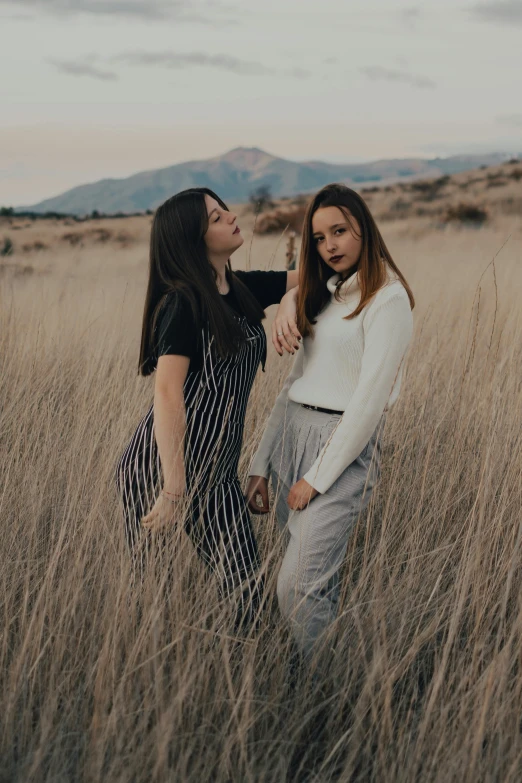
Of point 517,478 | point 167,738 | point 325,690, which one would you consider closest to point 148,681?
point 167,738

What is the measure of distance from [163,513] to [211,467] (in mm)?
226

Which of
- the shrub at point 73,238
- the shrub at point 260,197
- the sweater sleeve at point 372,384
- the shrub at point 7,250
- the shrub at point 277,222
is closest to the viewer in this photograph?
the sweater sleeve at point 372,384

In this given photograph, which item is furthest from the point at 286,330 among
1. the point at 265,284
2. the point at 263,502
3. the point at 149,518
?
the point at 149,518

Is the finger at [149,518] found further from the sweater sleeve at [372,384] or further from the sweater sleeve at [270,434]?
the sweater sleeve at [372,384]

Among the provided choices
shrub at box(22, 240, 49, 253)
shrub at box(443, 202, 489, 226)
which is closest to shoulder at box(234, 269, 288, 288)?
shrub at box(443, 202, 489, 226)

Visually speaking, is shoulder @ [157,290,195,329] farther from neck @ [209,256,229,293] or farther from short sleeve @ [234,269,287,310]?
short sleeve @ [234,269,287,310]

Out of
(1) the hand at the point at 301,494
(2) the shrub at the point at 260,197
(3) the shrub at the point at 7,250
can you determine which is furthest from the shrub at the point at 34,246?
(1) the hand at the point at 301,494

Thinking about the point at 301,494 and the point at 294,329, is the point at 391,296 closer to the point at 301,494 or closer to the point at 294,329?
the point at 294,329

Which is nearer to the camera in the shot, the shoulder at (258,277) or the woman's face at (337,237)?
the woman's face at (337,237)

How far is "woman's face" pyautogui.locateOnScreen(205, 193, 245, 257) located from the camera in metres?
2.15

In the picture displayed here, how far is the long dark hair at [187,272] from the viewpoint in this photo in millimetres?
2064

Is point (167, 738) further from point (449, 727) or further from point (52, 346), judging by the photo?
point (52, 346)

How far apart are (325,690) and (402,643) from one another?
0.27 m

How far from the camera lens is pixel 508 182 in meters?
25.2
